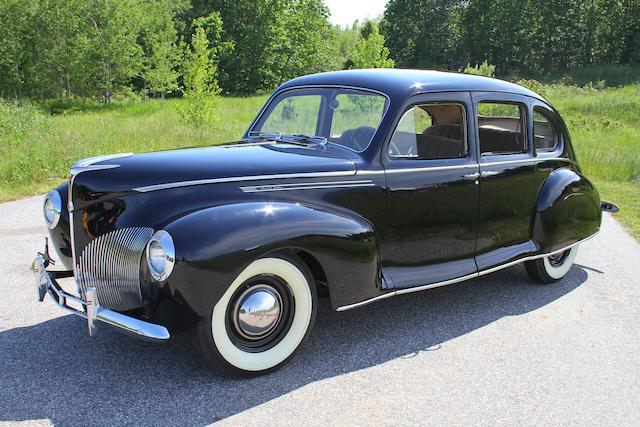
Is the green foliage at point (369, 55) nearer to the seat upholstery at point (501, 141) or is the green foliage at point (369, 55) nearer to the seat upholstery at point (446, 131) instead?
the seat upholstery at point (501, 141)

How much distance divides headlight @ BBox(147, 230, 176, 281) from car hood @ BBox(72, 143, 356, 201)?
38 centimetres

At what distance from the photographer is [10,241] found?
570 centimetres

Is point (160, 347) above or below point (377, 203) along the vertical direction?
below

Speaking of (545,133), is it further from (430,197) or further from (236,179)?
(236,179)

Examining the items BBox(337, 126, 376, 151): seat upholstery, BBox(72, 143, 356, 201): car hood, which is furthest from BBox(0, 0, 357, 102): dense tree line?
BBox(72, 143, 356, 201): car hood

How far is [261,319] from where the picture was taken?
3.08m

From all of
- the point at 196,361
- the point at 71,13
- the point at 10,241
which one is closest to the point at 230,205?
the point at 196,361

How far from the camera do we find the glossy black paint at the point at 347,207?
9.39ft

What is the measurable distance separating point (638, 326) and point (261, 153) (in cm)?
318

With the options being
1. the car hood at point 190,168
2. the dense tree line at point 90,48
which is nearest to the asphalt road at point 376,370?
the car hood at point 190,168

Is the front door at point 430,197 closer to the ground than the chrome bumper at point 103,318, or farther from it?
farther from it

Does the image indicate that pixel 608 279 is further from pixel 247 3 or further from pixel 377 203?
pixel 247 3

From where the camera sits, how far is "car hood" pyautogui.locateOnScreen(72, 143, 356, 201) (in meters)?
3.08

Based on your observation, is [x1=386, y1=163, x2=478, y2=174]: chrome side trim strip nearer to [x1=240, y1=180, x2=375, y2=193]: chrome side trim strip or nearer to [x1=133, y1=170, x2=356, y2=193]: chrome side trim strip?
[x1=240, y1=180, x2=375, y2=193]: chrome side trim strip
